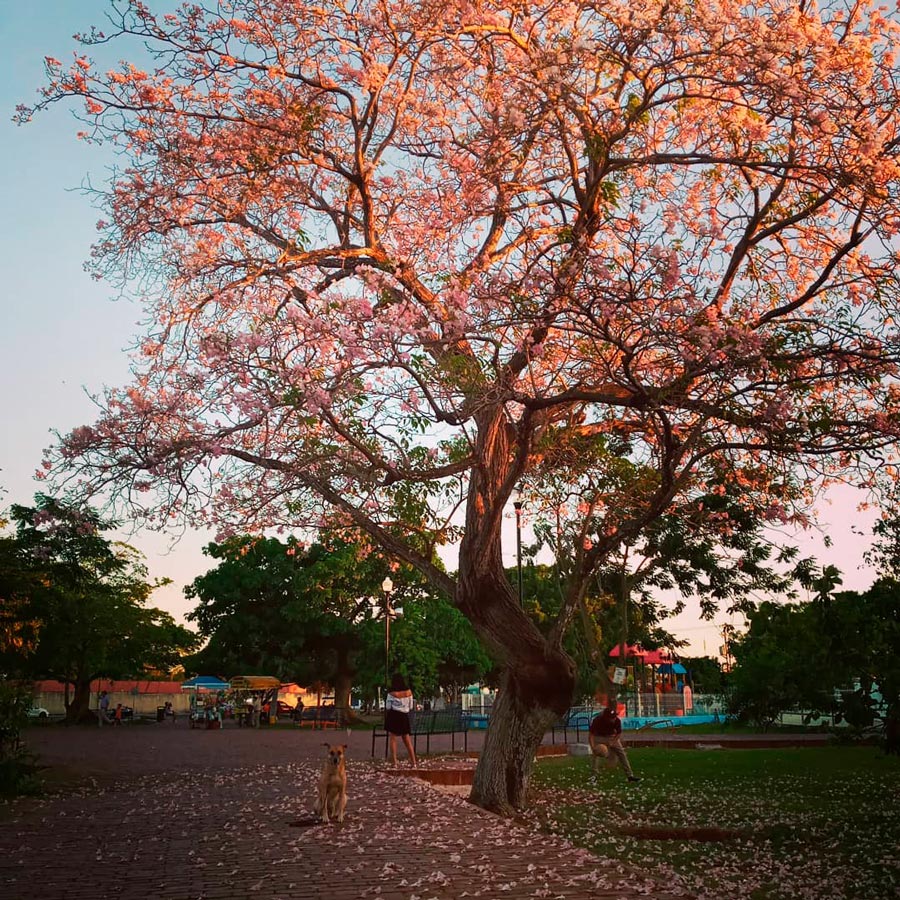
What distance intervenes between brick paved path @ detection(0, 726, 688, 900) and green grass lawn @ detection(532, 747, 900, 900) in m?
1.05

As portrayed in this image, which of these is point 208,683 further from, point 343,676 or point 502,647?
point 502,647

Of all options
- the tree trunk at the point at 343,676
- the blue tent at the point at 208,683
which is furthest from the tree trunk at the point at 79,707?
the tree trunk at the point at 343,676

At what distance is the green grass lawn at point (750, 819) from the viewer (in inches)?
328

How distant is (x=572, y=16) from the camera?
9922mm

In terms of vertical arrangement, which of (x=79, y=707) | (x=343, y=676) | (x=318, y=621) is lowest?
(x=79, y=707)

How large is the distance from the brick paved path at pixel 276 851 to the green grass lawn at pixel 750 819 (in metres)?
1.05

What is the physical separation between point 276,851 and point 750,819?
6.43 meters

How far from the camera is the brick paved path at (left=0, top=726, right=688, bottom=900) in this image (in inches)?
242

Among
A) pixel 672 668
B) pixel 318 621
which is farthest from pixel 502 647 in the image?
pixel 672 668

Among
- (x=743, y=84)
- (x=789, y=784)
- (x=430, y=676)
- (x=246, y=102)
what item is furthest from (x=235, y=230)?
(x=430, y=676)

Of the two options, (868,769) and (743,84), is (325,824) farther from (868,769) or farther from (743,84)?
(868,769)

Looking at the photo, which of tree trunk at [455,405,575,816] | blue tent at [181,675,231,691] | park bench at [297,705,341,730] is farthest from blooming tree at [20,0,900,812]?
blue tent at [181,675,231,691]

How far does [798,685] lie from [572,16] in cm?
1614

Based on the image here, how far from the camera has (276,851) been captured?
24.8ft
